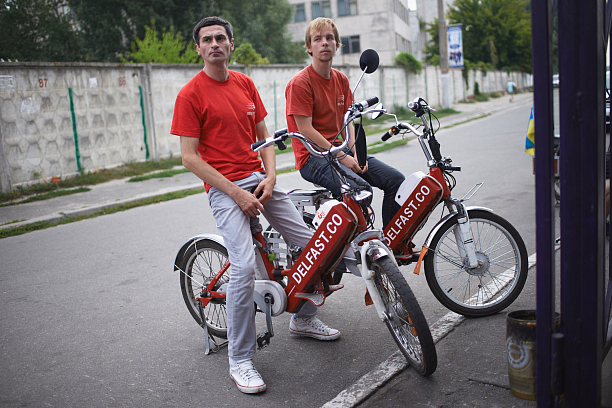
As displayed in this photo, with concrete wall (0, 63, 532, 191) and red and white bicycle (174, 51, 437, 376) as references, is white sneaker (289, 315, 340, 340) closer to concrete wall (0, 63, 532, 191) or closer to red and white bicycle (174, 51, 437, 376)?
red and white bicycle (174, 51, 437, 376)

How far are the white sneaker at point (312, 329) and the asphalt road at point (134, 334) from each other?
0.17 ft

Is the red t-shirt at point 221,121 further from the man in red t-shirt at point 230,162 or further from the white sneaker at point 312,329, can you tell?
the white sneaker at point 312,329

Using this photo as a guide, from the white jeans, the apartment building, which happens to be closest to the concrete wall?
the white jeans

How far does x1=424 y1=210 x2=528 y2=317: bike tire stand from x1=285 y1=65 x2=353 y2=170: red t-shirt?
1.10 metres

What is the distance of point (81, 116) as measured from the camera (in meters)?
11.6

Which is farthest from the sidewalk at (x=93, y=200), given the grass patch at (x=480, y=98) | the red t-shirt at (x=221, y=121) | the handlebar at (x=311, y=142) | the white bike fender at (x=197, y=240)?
the grass patch at (x=480, y=98)

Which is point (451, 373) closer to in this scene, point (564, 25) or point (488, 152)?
point (564, 25)

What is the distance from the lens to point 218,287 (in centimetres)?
372

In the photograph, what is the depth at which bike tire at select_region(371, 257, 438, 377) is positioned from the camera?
286cm

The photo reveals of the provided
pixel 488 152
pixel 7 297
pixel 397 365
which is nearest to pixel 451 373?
pixel 397 365

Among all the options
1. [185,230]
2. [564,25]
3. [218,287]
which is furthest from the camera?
[185,230]

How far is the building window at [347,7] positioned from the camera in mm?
45438

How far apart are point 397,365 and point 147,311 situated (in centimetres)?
215

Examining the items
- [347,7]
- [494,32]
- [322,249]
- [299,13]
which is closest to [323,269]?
[322,249]
